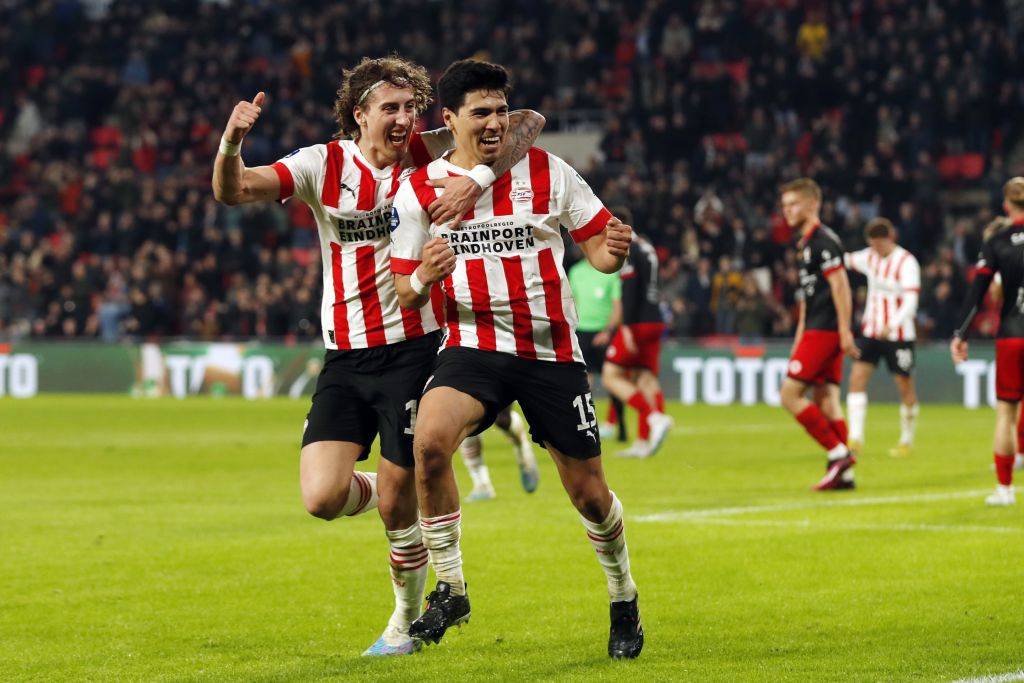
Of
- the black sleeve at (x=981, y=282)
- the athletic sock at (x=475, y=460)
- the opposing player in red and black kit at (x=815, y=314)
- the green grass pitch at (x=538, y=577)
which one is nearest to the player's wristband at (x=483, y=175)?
the green grass pitch at (x=538, y=577)

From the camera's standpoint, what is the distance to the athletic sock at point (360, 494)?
253 inches

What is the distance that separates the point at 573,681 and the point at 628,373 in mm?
10752

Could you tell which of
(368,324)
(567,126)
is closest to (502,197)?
(368,324)

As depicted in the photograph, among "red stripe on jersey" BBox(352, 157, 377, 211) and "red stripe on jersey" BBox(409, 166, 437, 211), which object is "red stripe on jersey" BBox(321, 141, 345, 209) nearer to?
"red stripe on jersey" BBox(352, 157, 377, 211)

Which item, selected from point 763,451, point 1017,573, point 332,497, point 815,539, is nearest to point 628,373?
point 763,451

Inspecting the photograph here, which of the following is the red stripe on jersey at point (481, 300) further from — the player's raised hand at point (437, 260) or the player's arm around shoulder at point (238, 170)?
the player's arm around shoulder at point (238, 170)

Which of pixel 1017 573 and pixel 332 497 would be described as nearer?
pixel 332 497

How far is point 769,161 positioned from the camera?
2791cm

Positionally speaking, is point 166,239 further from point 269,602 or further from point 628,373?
point 269,602

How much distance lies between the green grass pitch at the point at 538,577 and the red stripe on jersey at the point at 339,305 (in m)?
1.20

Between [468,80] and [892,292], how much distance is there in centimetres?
1119

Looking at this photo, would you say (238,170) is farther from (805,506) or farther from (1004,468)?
(1004,468)

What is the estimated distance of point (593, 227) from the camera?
602 centimetres

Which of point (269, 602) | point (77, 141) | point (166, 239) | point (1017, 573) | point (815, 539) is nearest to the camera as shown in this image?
point (269, 602)
